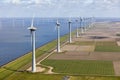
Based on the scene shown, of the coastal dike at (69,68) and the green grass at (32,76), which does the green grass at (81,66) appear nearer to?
the coastal dike at (69,68)

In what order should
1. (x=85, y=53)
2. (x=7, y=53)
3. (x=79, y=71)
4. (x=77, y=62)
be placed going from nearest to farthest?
(x=79, y=71)
(x=77, y=62)
(x=85, y=53)
(x=7, y=53)

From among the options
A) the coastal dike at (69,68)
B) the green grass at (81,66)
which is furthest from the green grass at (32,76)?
the green grass at (81,66)

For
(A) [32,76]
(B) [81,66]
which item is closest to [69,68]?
(B) [81,66]

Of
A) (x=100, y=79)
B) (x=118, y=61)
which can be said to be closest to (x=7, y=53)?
(x=118, y=61)

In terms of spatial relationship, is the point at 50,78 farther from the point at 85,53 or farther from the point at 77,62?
the point at 85,53

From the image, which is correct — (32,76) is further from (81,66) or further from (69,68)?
(81,66)

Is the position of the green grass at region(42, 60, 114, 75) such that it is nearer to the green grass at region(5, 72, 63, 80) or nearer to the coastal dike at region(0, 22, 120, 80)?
the coastal dike at region(0, 22, 120, 80)

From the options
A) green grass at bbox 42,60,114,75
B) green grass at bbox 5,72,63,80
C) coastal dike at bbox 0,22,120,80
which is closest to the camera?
green grass at bbox 5,72,63,80

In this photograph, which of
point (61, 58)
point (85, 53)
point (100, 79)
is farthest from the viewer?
point (85, 53)

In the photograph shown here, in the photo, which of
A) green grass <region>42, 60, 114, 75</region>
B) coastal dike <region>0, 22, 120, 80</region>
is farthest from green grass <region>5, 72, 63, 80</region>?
green grass <region>42, 60, 114, 75</region>
